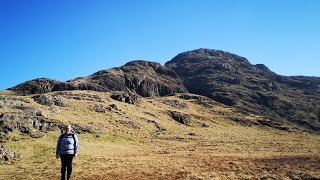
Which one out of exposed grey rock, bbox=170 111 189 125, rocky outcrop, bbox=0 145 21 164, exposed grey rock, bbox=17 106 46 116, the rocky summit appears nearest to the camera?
the rocky summit

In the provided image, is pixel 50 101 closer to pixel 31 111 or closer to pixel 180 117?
pixel 31 111

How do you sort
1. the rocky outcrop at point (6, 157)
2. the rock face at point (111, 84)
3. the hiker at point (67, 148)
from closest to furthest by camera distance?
the hiker at point (67, 148) → the rocky outcrop at point (6, 157) → the rock face at point (111, 84)

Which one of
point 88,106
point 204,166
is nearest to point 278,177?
point 204,166

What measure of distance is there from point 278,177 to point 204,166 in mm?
6016

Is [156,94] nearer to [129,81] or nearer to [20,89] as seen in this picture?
[129,81]

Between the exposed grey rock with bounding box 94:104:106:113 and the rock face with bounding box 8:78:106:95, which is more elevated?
the rock face with bounding box 8:78:106:95

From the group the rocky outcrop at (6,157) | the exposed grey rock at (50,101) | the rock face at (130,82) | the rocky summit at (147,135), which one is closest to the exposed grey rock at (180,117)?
the rocky summit at (147,135)

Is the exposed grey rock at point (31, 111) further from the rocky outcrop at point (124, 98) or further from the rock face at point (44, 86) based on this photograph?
the rock face at point (44, 86)

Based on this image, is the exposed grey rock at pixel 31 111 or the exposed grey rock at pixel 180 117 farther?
the exposed grey rock at pixel 180 117

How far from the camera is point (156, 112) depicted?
11662 centimetres

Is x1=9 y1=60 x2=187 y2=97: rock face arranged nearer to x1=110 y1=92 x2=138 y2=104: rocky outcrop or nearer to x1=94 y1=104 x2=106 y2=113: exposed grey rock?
x1=110 y1=92 x2=138 y2=104: rocky outcrop

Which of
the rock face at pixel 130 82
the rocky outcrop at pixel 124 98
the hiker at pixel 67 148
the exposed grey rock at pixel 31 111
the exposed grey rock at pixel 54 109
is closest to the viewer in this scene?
the hiker at pixel 67 148

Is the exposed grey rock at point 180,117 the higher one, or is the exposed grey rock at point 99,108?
the exposed grey rock at point 99,108

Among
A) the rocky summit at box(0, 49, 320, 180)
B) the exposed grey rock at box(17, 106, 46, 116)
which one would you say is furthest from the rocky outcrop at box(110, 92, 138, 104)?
the exposed grey rock at box(17, 106, 46, 116)
